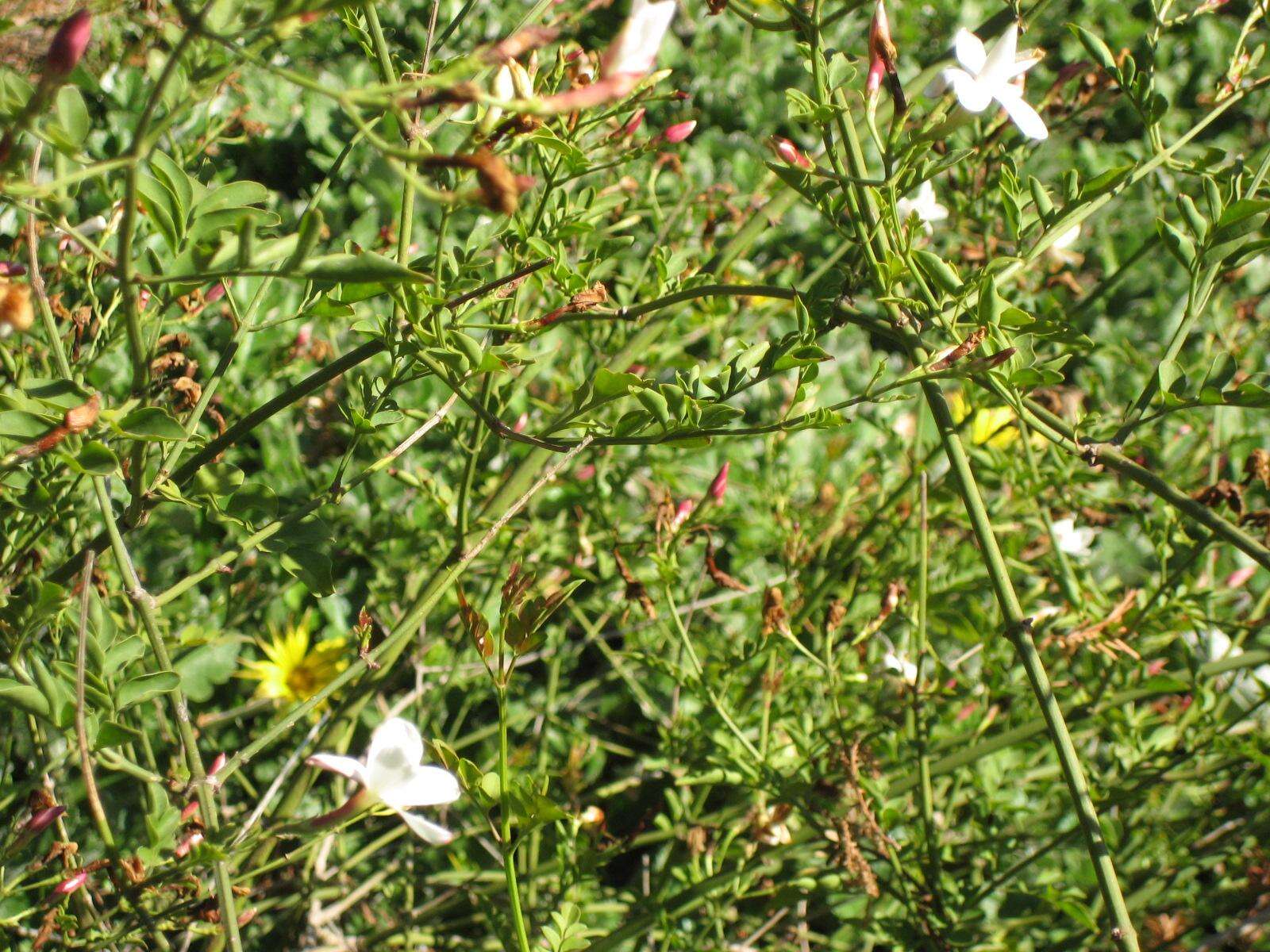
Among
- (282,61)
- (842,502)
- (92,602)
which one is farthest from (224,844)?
(282,61)

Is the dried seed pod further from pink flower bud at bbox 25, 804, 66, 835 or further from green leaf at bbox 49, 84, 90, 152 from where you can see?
pink flower bud at bbox 25, 804, 66, 835

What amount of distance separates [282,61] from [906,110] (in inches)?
75.3

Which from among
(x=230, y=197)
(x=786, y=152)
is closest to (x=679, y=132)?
(x=786, y=152)

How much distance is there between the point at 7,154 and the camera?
1.68 ft

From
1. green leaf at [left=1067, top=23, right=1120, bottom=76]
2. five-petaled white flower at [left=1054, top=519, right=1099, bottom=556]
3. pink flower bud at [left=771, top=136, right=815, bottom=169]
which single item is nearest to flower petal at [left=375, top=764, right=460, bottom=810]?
pink flower bud at [left=771, top=136, right=815, bottom=169]

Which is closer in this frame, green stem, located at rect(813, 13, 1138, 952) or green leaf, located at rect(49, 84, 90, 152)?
green leaf, located at rect(49, 84, 90, 152)

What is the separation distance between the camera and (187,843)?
0.93 meters

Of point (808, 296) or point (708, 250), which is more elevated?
point (708, 250)

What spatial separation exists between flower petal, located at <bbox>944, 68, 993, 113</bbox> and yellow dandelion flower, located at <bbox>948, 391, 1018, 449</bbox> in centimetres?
53

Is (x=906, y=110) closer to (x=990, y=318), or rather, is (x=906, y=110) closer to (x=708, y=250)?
(x=990, y=318)

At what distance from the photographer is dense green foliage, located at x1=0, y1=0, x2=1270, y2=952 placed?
77cm

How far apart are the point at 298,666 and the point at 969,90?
4.10 ft

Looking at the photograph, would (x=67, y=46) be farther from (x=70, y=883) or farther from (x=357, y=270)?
(x=70, y=883)

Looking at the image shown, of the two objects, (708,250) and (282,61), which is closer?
(708,250)
